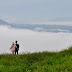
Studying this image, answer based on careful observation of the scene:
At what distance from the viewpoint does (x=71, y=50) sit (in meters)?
19.7

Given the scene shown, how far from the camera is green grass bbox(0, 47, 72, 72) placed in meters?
12.0

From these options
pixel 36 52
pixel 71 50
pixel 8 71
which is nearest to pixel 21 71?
pixel 8 71

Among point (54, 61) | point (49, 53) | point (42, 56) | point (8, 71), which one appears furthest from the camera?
point (49, 53)

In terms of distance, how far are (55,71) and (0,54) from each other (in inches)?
378

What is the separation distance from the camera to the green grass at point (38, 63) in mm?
12008

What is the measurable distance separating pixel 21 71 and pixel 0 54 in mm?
6973

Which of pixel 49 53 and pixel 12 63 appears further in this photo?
pixel 49 53

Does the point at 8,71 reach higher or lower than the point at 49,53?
lower

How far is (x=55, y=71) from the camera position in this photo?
11.0 meters

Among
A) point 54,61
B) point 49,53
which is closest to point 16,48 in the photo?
point 49,53

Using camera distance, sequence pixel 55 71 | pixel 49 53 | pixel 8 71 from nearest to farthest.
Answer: pixel 55 71
pixel 8 71
pixel 49 53

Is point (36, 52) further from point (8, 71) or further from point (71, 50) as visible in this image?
point (8, 71)

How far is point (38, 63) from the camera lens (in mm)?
14750

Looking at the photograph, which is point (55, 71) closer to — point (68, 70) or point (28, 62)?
point (68, 70)
